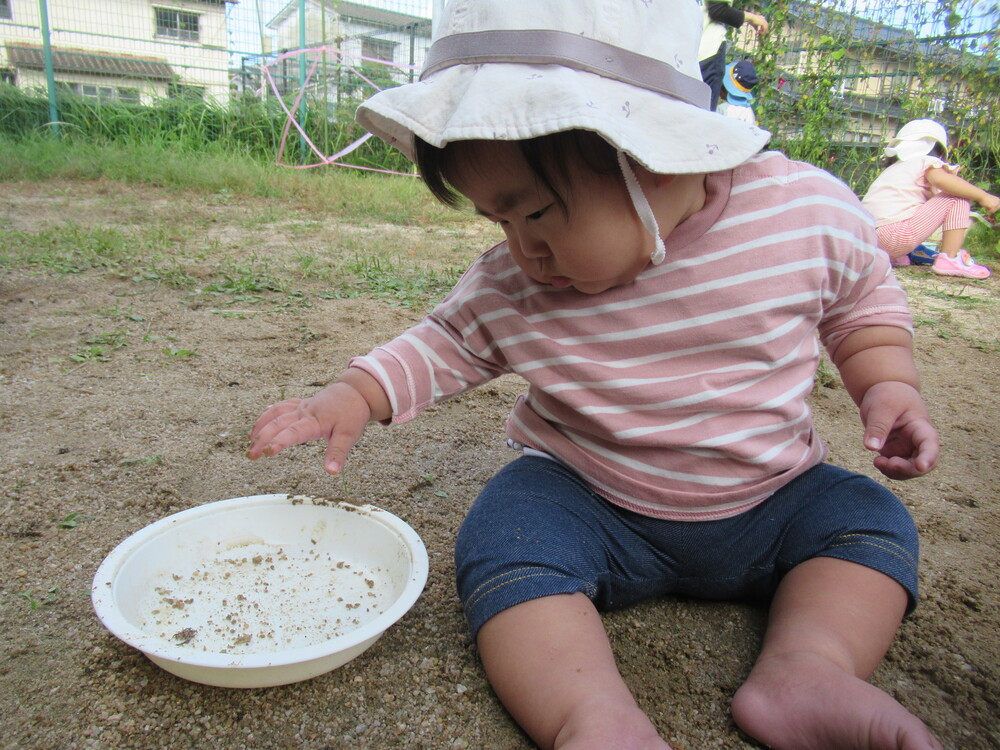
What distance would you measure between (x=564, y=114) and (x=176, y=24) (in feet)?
37.9

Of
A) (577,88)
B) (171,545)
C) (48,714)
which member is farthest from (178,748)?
(577,88)

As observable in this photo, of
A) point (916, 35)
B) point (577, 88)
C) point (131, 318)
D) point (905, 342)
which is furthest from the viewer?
point (916, 35)

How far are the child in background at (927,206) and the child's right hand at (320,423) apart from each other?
3.91 metres

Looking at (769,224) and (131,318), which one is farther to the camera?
(131,318)

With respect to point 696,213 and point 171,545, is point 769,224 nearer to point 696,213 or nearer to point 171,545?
point 696,213

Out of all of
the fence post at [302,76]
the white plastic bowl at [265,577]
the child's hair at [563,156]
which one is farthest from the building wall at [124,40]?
A: the child's hair at [563,156]

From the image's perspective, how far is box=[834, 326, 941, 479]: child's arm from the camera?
41.0 inches

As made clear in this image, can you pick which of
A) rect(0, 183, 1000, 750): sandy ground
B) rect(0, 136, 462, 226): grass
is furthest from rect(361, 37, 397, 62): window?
rect(0, 183, 1000, 750): sandy ground

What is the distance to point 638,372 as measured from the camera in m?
1.12

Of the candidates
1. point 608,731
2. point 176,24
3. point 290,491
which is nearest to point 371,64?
point 176,24

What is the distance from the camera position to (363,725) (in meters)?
0.89

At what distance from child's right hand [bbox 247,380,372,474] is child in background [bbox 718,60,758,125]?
4319mm

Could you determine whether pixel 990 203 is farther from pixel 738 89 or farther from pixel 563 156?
pixel 563 156

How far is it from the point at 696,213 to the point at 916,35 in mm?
5756
